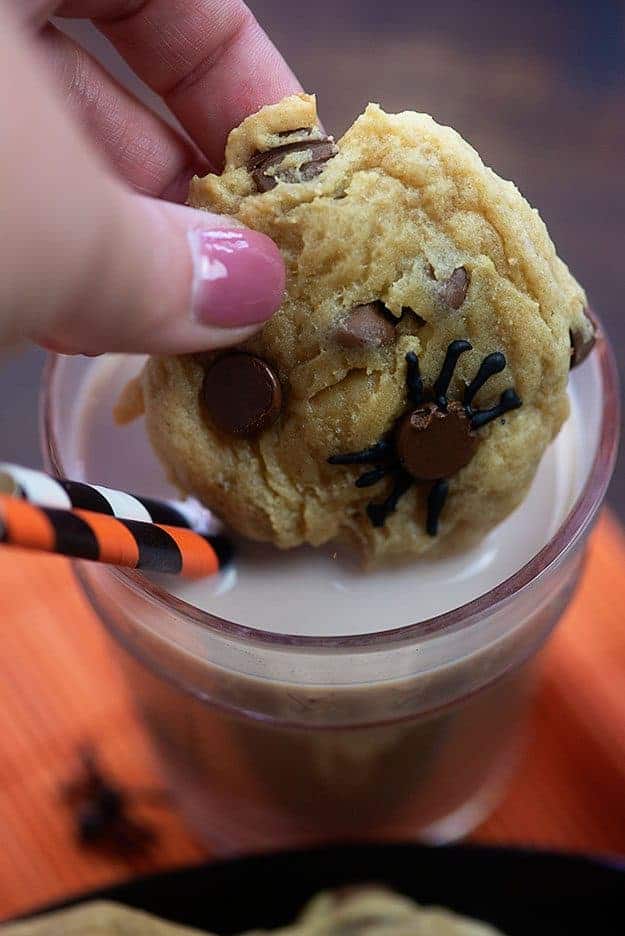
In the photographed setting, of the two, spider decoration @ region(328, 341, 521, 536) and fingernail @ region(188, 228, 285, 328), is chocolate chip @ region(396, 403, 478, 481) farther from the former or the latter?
fingernail @ region(188, 228, 285, 328)

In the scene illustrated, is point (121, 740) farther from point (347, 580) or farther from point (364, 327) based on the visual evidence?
point (364, 327)

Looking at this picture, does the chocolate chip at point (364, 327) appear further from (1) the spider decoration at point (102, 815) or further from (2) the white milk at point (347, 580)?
(1) the spider decoration at point (102, 815)

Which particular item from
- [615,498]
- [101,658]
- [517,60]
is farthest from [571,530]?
[517,60]

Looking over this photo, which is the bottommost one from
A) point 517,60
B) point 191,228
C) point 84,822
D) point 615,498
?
point 615,498

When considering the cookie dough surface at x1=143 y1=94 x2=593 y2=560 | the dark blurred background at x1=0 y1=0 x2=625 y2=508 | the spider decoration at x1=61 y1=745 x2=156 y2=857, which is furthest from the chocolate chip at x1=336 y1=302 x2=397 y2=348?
the dark blurred background at x1=0 y1=0 x2=625 y2=508

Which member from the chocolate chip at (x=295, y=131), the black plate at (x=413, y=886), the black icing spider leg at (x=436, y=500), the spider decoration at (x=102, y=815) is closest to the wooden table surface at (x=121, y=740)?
the spider decoration at (x=102, y=815)

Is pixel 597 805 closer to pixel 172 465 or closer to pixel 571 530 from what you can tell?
pixel 571 530
